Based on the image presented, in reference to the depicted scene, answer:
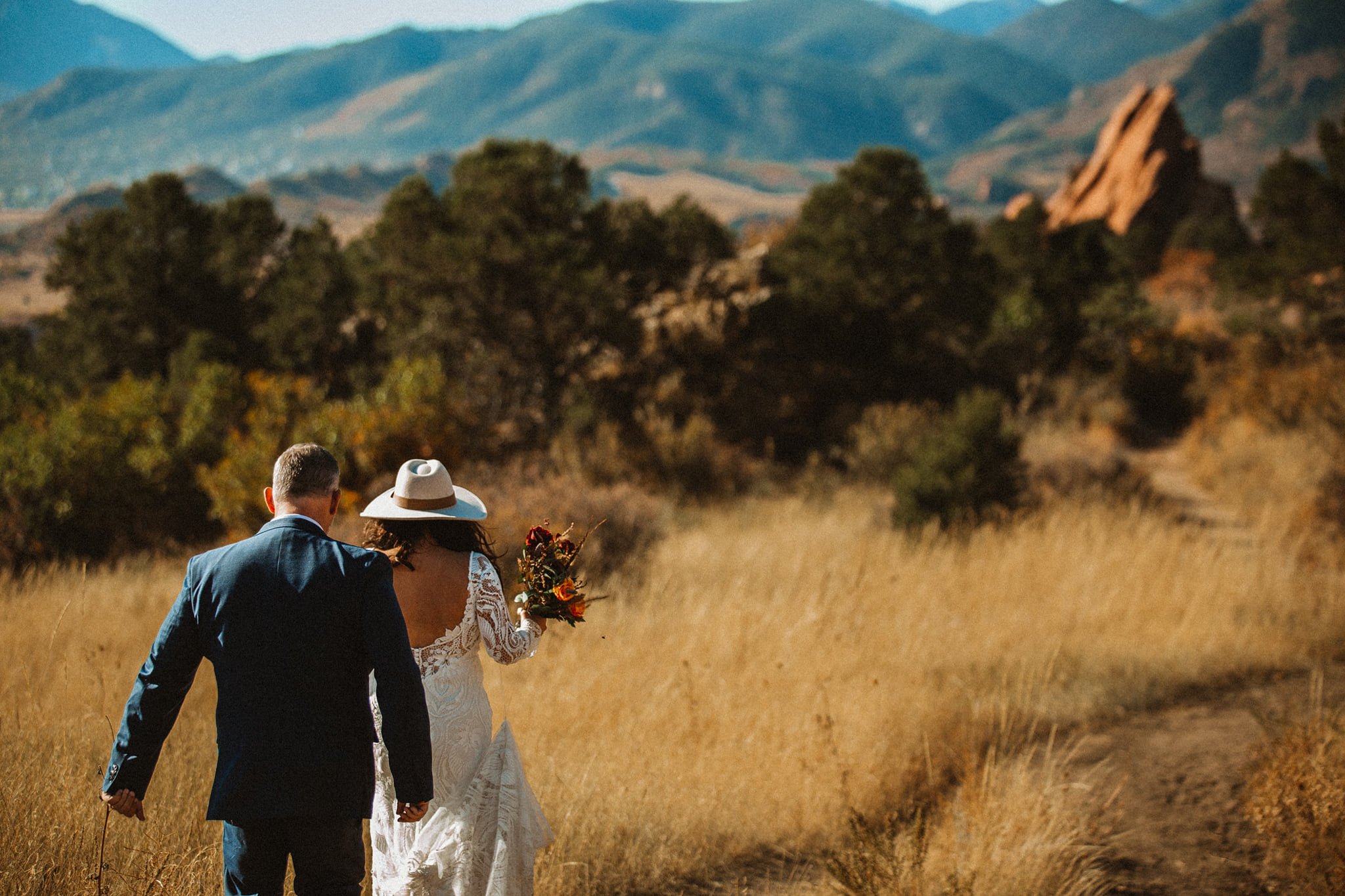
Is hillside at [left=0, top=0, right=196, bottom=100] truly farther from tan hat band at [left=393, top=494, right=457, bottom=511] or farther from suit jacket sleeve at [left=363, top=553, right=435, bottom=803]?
suit jacket sleeve at [left=363, top=553, right=435, bottom=803]

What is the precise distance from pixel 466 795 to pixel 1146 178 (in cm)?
4608

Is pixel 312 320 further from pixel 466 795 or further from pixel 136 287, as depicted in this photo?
pixel 466 795

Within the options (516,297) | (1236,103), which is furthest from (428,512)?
(1236,103)

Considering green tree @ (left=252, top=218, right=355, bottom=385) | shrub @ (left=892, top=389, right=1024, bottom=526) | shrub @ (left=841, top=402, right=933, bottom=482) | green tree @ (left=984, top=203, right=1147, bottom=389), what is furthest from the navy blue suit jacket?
green tree @ (left=984, top=203, right=1147, bottom=389)

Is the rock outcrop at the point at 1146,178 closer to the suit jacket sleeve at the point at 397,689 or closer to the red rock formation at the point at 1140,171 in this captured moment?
the red rock formation at the point at 1140,171

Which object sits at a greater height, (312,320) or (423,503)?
(312,320)

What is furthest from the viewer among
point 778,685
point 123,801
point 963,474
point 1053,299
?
point 1053,299

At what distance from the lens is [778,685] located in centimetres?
536

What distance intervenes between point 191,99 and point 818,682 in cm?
19145

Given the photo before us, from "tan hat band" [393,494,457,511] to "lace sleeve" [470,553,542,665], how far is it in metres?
0.18

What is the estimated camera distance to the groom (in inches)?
88.4

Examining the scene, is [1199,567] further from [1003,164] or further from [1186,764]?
[1003,164]

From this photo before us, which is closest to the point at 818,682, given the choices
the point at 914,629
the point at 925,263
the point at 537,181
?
the point at 914,629

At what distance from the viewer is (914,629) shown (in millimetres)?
6355
